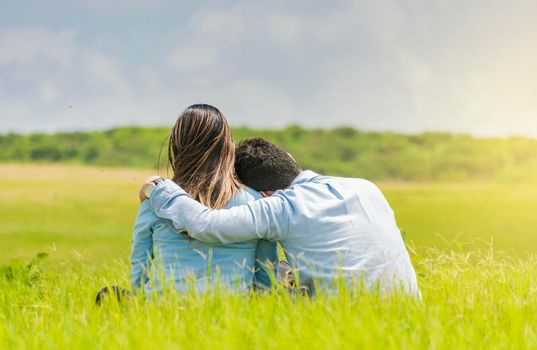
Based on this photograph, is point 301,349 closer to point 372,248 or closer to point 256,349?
point 256,349

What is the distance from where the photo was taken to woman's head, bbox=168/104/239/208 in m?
4.04

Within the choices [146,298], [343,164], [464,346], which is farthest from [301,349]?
[343,164]

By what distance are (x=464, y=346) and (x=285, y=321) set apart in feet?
2.54

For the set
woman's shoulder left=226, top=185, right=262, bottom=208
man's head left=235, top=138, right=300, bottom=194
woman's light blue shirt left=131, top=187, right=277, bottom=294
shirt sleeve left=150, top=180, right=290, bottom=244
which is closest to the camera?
shirt sleeve left=150, top=180, right=290, bottom=244

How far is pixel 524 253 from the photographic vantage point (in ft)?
19.0

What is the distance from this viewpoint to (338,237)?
3682 millimetres

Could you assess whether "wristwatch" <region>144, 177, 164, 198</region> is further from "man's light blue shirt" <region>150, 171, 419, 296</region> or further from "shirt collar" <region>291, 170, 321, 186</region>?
"shirt collar" <region>291, 170, 321, 186</region>

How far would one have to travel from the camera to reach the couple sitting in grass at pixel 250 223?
3.67 m

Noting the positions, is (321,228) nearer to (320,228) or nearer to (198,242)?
(320,228)

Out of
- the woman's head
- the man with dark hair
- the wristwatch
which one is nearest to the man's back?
the man with dark hair

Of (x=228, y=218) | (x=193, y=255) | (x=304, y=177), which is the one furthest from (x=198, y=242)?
(x=304, y=177)

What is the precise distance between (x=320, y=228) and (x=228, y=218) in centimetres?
48

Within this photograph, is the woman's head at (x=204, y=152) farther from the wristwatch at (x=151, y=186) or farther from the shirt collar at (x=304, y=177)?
the shirt collar at (x=304, y=177)

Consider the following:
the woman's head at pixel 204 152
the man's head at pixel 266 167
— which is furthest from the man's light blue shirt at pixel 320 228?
the man's head at pixel 266 167
